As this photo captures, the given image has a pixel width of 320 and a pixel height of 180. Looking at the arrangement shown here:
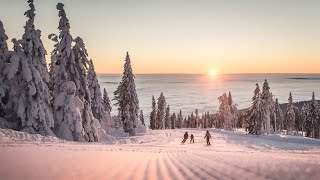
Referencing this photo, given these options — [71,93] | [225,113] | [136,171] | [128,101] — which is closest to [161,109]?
[225,113]

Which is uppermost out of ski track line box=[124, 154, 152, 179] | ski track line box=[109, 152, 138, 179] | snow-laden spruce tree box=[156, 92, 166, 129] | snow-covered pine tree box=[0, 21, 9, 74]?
snow-covered pine tree box=[0, 21, 9, 74]

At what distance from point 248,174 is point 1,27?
27.8 metres

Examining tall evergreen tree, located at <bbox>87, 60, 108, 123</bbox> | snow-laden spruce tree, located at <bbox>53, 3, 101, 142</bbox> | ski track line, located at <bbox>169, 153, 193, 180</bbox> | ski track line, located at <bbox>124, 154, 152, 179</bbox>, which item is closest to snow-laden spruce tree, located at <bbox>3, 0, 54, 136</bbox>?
snow-laden spruce tree, located at <bbox>53, 3, 101, 142</bbox>

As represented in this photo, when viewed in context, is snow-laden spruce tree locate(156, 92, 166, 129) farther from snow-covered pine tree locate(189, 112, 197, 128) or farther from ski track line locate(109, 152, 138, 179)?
ski track line locate(109, 152, 138, 179)

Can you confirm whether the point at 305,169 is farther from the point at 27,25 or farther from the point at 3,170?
A: the point at 27,25

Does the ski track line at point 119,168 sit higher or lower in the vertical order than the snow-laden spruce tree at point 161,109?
lower

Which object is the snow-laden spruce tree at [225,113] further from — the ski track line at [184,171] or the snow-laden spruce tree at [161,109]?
the ski track line at [184,171]

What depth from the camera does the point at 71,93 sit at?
30.7 metres

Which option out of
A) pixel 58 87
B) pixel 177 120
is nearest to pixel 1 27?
pixel 58 87

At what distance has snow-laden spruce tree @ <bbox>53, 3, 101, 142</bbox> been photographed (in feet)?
98.0

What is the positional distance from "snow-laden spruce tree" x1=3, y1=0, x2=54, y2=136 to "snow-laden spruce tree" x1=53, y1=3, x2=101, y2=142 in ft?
4.32

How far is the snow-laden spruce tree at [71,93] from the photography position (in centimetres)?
2986

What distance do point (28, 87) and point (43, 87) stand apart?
132 cm

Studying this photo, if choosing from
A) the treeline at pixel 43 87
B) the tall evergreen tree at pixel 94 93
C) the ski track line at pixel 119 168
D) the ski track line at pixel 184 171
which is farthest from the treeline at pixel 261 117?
the ski track line at pixel 119 168
